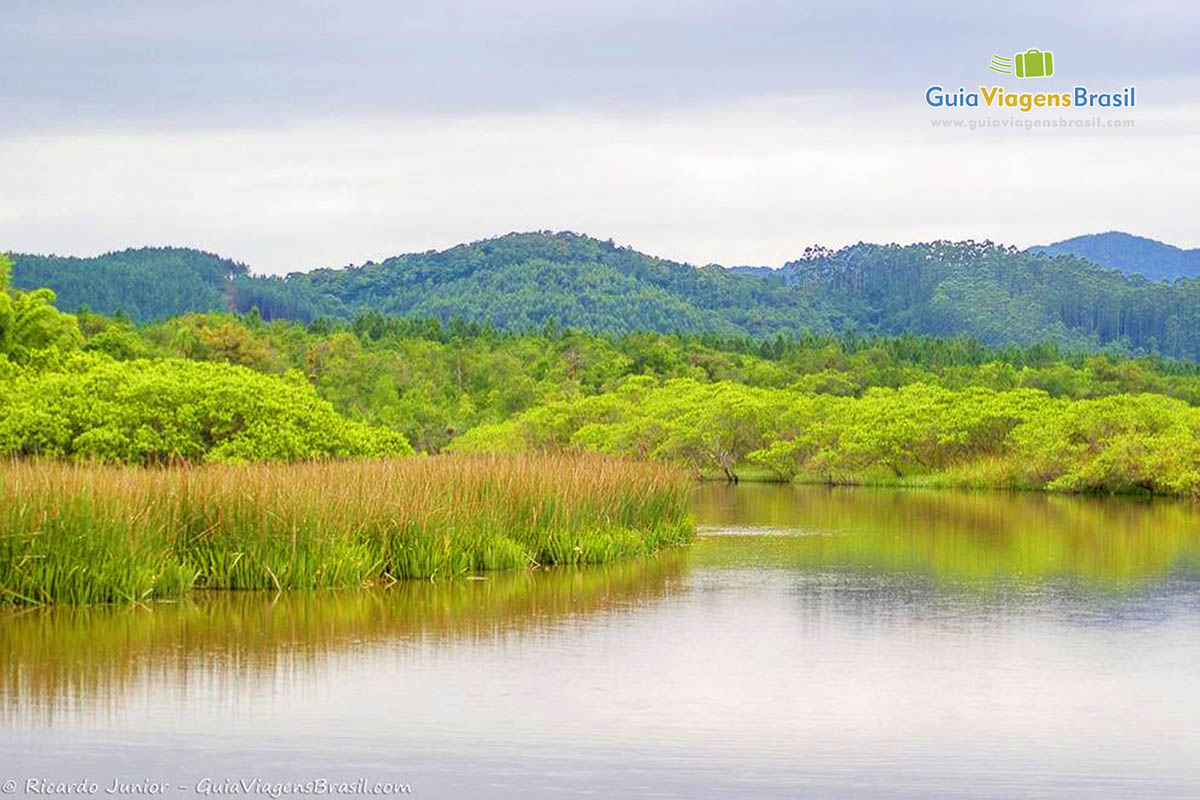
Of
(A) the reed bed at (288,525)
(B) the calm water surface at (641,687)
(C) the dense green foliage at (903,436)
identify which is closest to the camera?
(B) the calm water surface at (641,687)

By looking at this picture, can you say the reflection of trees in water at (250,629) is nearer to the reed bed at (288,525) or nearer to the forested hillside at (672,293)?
the reed bed at (288,525)

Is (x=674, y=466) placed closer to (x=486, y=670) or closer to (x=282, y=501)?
(x=282, y=501)

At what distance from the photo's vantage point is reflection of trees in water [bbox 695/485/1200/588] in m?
20.8

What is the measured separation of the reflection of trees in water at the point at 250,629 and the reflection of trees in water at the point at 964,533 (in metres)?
4.33

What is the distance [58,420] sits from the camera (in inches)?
848

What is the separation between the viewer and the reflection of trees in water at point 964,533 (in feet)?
68.2

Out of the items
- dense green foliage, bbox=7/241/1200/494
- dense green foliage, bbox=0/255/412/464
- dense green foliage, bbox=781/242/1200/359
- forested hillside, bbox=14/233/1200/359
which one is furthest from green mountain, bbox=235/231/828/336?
dense green foliage, bbox=0/255/412/464

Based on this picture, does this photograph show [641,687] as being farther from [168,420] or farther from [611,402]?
[611,402]

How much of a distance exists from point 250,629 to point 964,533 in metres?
14.6

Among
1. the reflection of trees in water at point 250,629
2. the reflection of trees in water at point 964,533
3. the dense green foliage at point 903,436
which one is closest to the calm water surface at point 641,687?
the reflection of trees in water at point 250,629

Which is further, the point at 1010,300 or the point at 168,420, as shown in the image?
the point at 1010,300

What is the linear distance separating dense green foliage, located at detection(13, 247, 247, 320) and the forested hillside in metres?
0.14

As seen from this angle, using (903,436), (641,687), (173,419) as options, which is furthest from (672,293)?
(641,687)

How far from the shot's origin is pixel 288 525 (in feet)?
53.8
